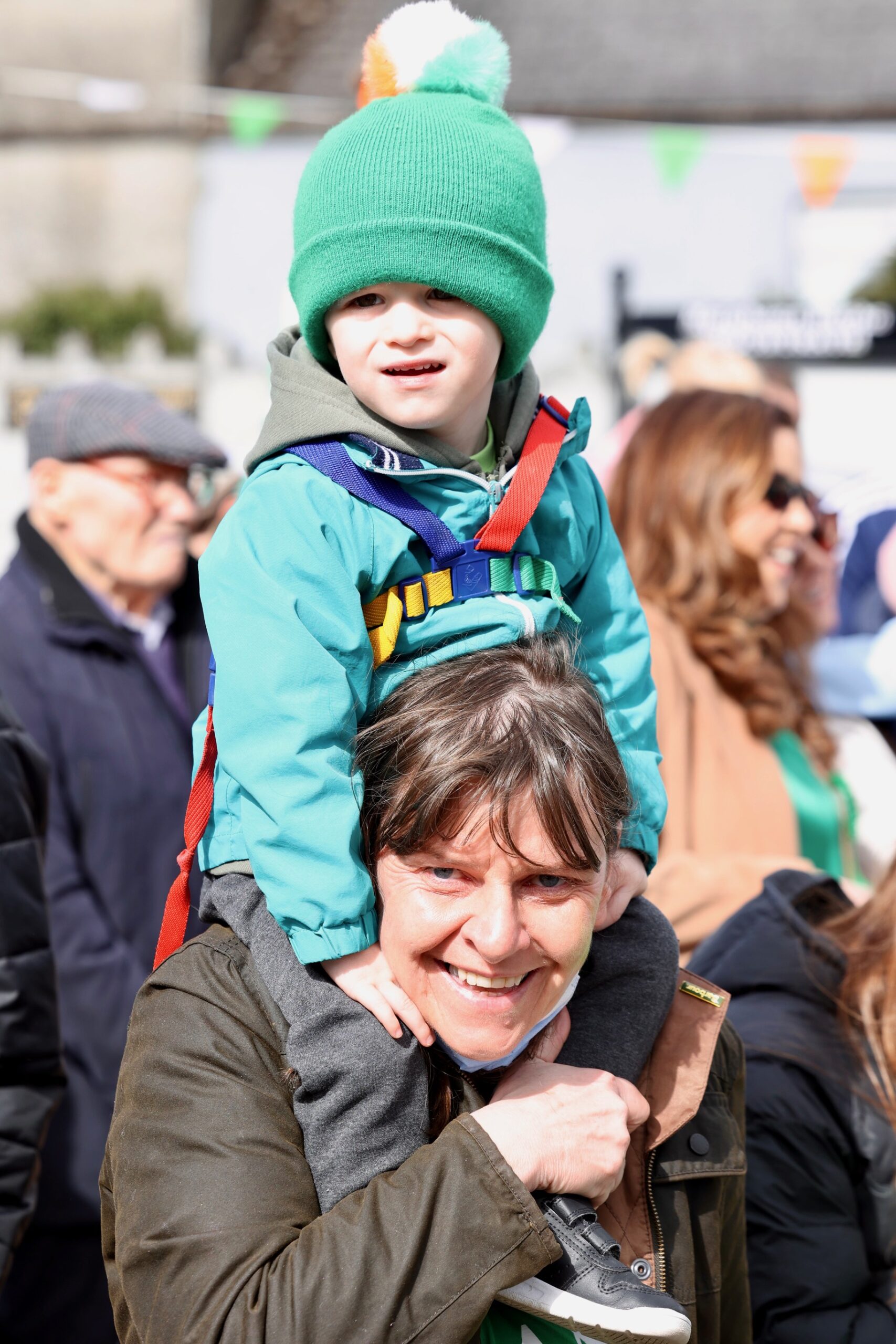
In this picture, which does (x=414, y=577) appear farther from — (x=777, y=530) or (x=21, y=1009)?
(x=777, y=530)

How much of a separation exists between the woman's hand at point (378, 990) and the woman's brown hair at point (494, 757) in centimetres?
14

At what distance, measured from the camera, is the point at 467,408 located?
221cm

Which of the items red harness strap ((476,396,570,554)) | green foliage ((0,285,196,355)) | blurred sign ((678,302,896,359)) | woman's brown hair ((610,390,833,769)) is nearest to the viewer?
red harness strap ((476,396,570,554))

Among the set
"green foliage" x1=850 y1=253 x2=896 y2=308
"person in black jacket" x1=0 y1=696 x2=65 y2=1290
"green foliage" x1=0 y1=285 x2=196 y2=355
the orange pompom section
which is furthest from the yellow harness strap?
"green foliage" x1=0 y1=285 x2=196 y2=355

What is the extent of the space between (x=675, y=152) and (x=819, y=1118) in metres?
9.46

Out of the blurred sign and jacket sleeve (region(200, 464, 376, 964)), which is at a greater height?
the blurred sign

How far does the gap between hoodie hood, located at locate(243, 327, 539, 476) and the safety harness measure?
0.03 meters

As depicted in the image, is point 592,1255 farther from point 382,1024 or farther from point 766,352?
point 766,352

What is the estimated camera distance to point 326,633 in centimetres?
188

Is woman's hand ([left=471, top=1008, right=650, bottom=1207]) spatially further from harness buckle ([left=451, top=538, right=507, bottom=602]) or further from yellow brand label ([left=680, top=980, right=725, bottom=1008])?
harness buckle ([left=451, top=538, right=507, bottom=602])

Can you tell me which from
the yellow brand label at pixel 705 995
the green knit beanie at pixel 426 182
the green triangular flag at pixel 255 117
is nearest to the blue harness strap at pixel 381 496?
the green knit beanie at pixel 426 182

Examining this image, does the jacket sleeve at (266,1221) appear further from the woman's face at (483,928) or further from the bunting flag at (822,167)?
the bunting flag at (822,167)

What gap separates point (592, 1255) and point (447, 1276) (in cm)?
21

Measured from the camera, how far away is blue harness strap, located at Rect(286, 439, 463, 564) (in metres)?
1.99
